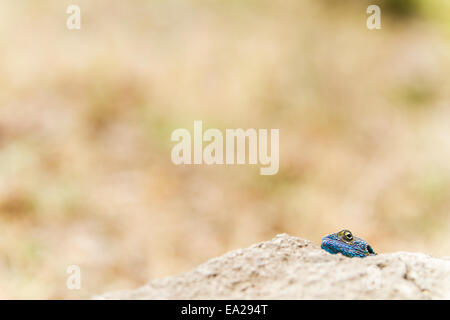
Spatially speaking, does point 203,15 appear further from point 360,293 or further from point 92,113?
point 360,293

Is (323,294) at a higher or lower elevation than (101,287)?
higher

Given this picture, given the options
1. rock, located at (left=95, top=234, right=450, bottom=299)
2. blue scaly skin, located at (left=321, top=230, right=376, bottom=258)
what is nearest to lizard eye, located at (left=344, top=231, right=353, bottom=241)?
blue scaly skin, located at (left=321, top=230, right=376, bottom=258)

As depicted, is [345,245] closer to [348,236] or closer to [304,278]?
[348,236]

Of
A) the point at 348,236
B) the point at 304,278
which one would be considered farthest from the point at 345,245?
the point at 304,278

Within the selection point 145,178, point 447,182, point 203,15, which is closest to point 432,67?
point 447,182

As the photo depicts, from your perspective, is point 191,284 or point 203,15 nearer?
point 191,284

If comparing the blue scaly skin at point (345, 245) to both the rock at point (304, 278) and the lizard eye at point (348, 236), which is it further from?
the rock at point (304, 278)

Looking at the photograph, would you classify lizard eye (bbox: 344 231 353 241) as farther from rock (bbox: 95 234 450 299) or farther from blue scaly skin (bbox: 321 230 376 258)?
rock (bbox: 95 234 450 299)
